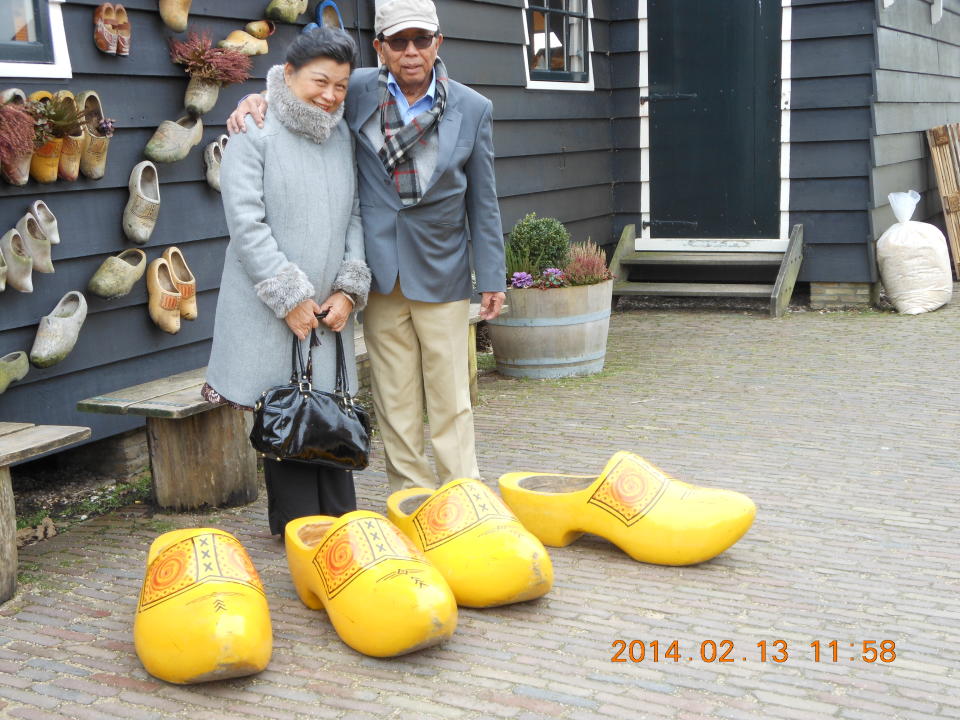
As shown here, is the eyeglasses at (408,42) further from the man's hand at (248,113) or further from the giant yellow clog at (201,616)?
the giant yellow clog at (201,616)

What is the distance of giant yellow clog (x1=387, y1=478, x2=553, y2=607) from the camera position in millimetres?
2883

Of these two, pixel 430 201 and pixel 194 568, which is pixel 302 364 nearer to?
pixel 430 201

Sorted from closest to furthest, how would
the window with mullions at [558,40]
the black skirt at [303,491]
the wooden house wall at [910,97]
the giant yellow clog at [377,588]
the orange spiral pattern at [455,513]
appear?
the giant yellow clog at [377,588] → the orange spiral pattern at [455,513] → the black skirt at [303,491] → the window with mullions at [558,40] → the wooden house wall at [910,97]

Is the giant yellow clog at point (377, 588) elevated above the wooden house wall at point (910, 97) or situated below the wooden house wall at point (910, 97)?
below

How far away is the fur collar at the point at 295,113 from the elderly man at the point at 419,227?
7 cm

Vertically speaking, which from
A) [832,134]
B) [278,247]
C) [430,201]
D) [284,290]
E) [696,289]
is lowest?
[696,289]

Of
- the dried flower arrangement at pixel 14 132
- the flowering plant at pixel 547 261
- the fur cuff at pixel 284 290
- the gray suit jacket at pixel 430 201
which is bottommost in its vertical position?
the flowering plant at pixel 547 261

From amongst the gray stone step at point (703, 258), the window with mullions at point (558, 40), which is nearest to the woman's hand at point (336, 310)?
the window with mullions at point (558, 40)

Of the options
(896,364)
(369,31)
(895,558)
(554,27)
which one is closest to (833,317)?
(896,364)

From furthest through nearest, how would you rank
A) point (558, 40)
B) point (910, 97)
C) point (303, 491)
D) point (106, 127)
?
point (910, 97) → point (558, 40) → point (106, 127) → point (303, 491)

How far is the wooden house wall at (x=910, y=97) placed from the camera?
25.8 feet

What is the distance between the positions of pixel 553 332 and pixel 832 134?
3.27 metres

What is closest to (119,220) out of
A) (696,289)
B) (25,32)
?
(25,32)

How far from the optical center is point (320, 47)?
3.11m
